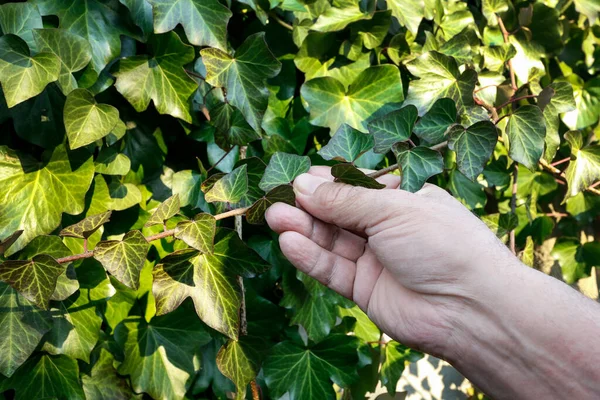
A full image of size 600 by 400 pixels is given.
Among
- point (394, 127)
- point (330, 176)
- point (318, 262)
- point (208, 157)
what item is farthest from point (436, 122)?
point (208, 157)

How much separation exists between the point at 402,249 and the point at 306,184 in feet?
0.60

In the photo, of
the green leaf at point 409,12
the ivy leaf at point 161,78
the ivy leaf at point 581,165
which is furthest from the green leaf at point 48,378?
the ivy leaf at point 581,165

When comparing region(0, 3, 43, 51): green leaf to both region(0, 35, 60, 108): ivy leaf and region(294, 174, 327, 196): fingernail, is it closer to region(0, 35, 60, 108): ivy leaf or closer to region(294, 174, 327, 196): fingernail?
region(0, 35, 60, 108): ivy leaf

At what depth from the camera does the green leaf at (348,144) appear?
93 centimetres

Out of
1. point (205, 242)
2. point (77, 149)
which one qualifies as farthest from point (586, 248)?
point (77, 149)

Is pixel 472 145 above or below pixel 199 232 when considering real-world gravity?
above

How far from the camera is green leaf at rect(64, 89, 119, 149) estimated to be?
87 cm

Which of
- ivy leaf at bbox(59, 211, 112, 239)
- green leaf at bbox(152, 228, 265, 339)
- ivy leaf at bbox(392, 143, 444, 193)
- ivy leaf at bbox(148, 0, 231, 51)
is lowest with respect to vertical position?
green leaf at bbox(152, 228, 265, 339)

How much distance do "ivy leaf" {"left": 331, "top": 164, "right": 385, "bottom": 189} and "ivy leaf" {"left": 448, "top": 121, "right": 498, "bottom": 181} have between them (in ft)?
0.44

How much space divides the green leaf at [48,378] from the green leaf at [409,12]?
0.90 metres

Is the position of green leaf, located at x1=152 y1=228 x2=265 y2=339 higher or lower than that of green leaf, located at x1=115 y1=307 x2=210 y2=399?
higher

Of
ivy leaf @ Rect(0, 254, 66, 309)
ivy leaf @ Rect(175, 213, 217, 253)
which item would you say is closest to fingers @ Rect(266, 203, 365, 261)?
ivy leaf @ Rect(175, 213, 217, 253)

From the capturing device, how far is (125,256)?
32.1 inches

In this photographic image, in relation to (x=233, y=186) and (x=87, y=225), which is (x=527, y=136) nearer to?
(x=233, y=186)
